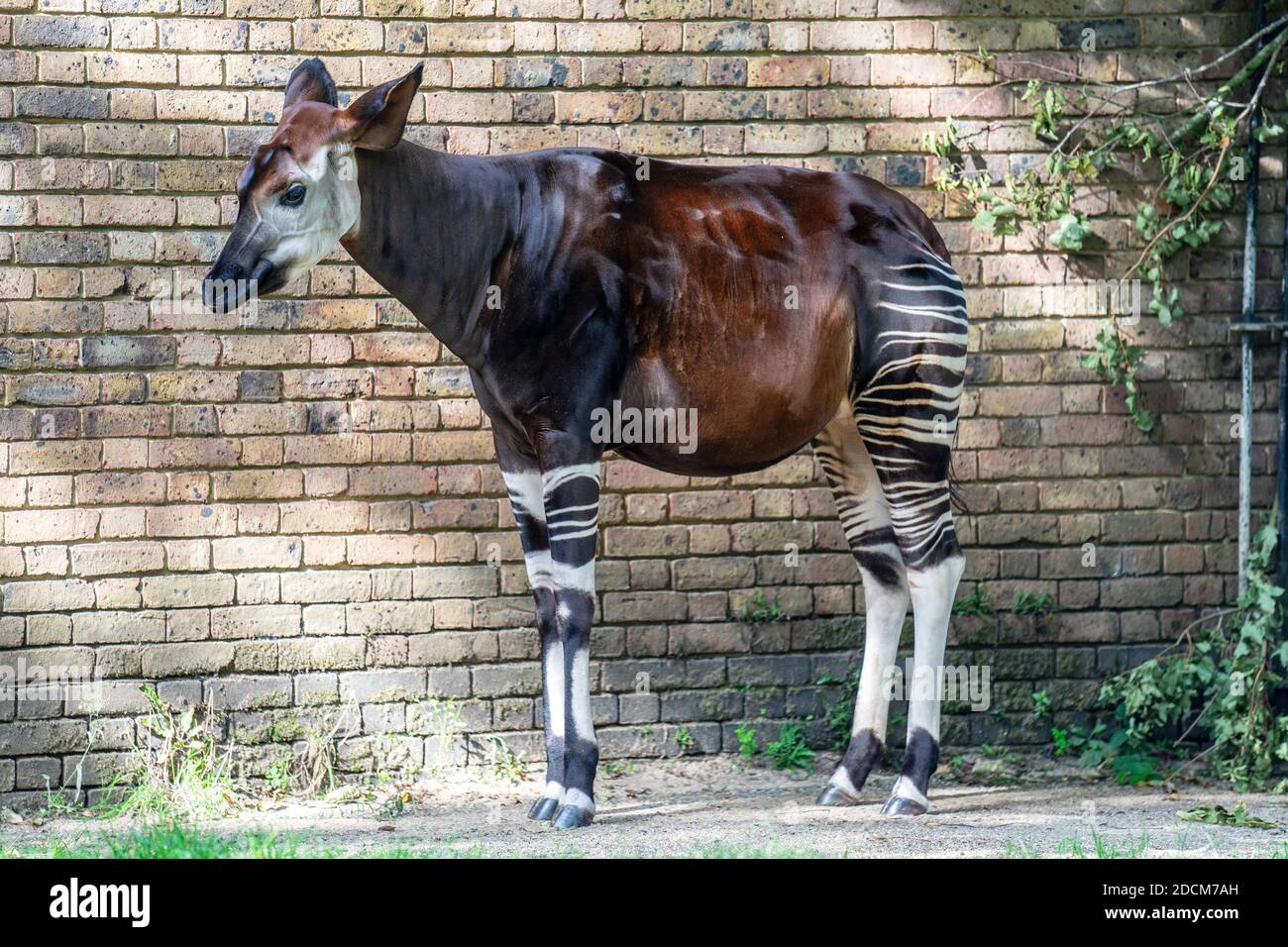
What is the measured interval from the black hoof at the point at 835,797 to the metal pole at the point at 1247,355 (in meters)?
2.10

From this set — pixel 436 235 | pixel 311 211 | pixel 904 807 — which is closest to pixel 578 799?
pixel 904 807

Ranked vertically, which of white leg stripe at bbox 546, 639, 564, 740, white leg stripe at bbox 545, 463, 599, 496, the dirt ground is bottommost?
the dirt ground

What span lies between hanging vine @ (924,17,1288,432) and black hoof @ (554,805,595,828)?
9.84 feet

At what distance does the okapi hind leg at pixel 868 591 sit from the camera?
5910mm

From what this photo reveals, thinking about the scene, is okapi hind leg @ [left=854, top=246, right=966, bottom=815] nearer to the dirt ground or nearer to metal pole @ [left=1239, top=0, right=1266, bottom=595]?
the dirt ground

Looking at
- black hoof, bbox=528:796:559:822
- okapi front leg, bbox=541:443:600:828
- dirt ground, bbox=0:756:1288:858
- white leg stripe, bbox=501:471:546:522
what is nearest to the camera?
dirt ground, bbox=0:756:1288:858

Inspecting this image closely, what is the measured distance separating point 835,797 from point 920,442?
142 centimetres

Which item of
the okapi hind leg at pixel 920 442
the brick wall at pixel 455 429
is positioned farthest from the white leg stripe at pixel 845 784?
the brick wall at pixel 455 429

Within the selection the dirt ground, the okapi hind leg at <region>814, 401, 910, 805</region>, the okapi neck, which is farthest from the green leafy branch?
the okapi neck

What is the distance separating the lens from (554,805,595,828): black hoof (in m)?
5.29

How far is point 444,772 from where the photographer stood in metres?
6.32
